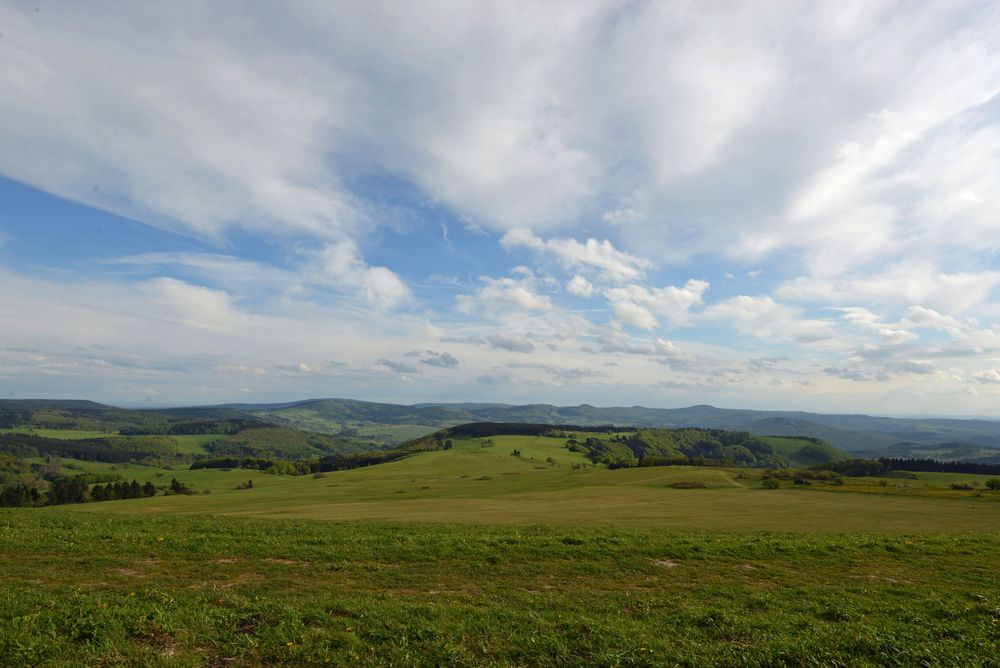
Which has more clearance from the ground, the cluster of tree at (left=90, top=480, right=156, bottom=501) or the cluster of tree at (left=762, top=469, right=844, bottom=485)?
the cluster of tree at (left=762, top=469, right=844, bottom=485)

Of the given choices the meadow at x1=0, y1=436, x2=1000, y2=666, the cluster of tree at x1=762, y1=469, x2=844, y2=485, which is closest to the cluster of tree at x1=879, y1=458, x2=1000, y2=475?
the cluster of tree at x1=762, y1=469, x2=844, y2=485

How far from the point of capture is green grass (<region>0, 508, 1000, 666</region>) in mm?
11656

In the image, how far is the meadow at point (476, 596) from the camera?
11664 millimetres

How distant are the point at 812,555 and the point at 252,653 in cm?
2548

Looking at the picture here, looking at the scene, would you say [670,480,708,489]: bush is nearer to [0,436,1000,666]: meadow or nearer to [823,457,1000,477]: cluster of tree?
[0,436,1000,666]: meadow

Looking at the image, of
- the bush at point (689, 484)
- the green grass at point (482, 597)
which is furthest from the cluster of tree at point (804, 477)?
the green grass at point (482, 597)

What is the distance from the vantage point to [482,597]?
1669 cm

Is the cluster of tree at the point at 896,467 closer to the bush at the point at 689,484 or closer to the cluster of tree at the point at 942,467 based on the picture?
the cluster of tree at the point at 942,467

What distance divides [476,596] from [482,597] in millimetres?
265

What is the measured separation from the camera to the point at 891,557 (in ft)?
79.2

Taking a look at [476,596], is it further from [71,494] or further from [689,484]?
[71,494]

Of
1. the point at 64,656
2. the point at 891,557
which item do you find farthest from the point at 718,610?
the point at 64,656

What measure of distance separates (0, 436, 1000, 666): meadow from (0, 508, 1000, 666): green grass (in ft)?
0.28

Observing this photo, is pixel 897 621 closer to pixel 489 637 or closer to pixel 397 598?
pixel 489 637
